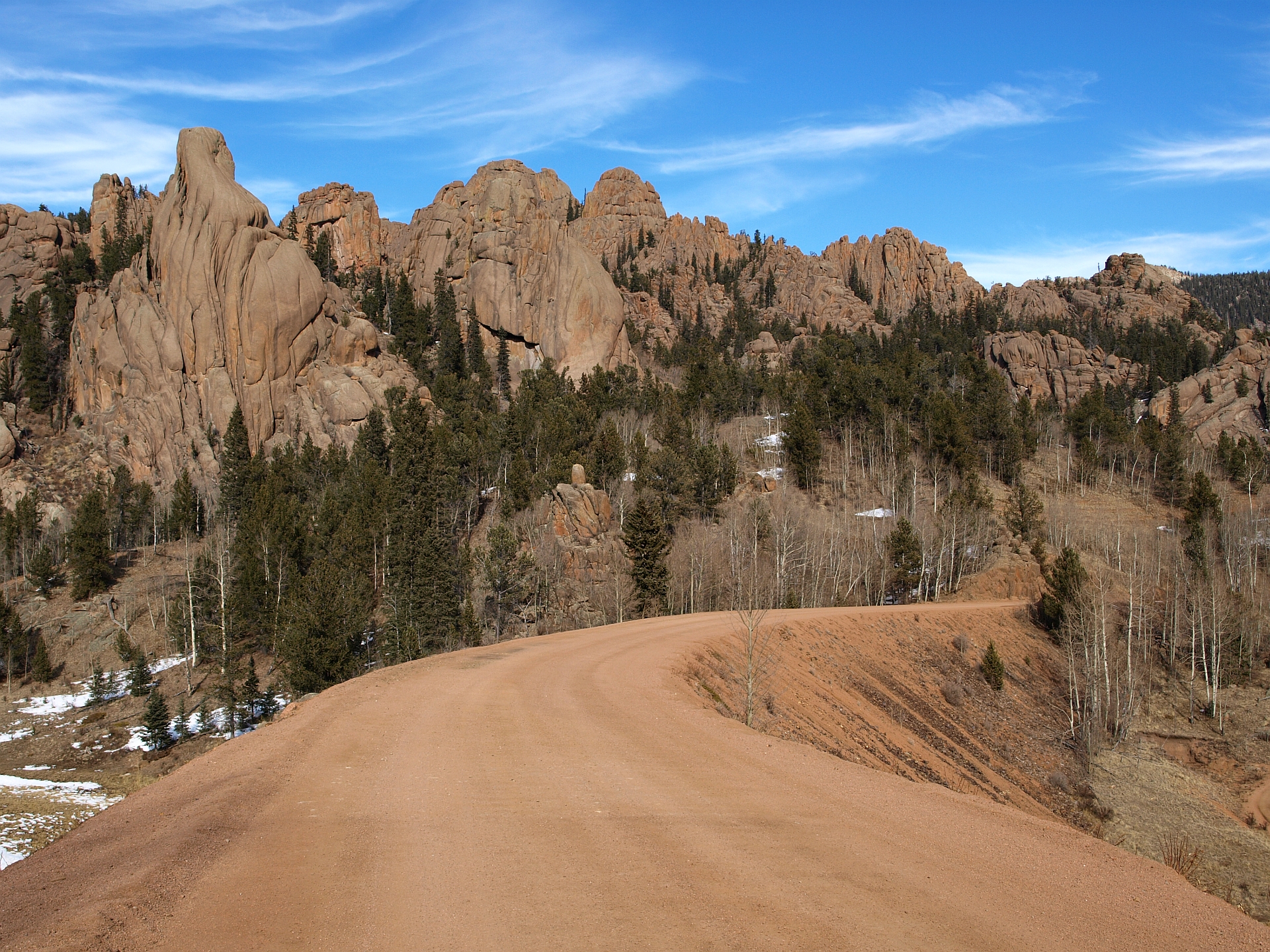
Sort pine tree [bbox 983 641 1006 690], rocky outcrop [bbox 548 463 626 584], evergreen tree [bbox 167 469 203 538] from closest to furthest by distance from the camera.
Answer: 1. pine tree [bbox 983 641 1006 690]
2. rocky outcrop [bbox 548 463 626 584]
3. evergreen tree [bbox 167 469 203 538]

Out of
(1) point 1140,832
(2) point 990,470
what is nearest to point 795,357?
(2) point 990,470

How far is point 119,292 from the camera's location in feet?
283

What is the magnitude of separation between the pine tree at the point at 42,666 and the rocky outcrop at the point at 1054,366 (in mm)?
120601

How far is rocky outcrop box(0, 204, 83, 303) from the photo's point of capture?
102938mm

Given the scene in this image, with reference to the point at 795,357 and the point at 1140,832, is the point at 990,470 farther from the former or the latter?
the point at 1140,832

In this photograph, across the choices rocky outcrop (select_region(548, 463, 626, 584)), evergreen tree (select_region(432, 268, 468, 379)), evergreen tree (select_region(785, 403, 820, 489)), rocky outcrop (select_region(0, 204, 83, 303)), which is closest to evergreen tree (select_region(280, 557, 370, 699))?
rocky outcrop (select_region(548, 463, 626, 584))

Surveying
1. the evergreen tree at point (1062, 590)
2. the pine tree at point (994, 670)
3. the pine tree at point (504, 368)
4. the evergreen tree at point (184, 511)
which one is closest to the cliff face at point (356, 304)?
the pine tree at point (504, 368)

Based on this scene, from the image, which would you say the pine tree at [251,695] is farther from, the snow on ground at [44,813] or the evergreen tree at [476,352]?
the evergreen tree at [476,352]

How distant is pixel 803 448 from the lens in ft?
235

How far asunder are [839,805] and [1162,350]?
142 meters

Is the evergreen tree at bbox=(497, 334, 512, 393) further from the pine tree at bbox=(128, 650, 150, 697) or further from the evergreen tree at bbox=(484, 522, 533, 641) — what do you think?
the pine tree at bbox=(128, 650, 150, 697)

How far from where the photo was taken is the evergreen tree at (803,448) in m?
71.2

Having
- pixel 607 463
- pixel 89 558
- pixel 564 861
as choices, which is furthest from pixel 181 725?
pixel 564 861

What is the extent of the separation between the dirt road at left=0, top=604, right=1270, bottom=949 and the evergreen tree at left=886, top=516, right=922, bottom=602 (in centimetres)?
4175
